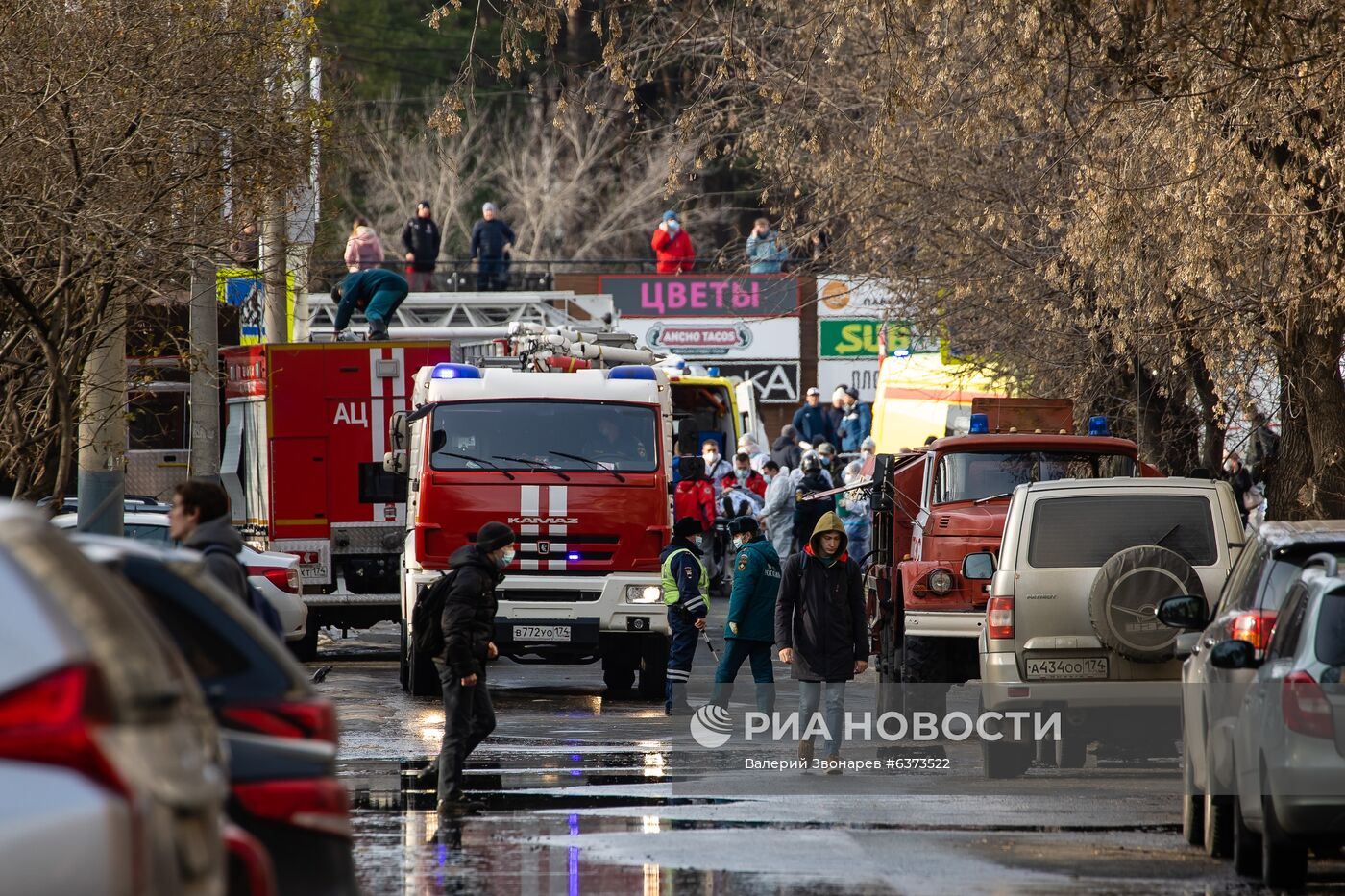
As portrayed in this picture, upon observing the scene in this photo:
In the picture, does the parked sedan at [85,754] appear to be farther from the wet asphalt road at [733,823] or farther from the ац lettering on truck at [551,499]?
the ац lettering on truck at [551,499]

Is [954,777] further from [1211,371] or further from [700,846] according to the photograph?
[1211,371]

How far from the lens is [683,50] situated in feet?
69.7

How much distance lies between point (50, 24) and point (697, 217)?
4787cm

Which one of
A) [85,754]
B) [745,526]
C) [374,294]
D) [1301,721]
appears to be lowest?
[1301,721]

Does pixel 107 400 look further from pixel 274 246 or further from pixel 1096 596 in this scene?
pixel 1096 596

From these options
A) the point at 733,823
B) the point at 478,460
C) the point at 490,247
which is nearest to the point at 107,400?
the point at 478,460

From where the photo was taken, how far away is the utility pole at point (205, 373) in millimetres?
18109

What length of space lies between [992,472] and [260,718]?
12.1 meters

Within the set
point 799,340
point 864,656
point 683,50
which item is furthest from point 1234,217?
point 799,340

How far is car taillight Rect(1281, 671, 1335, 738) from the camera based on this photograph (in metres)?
8.45

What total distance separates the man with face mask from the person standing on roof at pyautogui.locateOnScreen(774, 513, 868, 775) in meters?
17.0

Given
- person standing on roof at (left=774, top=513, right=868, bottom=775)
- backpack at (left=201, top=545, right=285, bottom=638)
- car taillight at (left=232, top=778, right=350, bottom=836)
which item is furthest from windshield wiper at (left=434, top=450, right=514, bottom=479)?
car taillight at (left=232, top=778, right=350, bottom=836)

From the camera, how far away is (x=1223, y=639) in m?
9.88

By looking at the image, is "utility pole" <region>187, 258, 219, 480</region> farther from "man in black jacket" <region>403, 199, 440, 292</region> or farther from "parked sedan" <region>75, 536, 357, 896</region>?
"man in black jacket" <region>403, 199, 440, 292</region>
